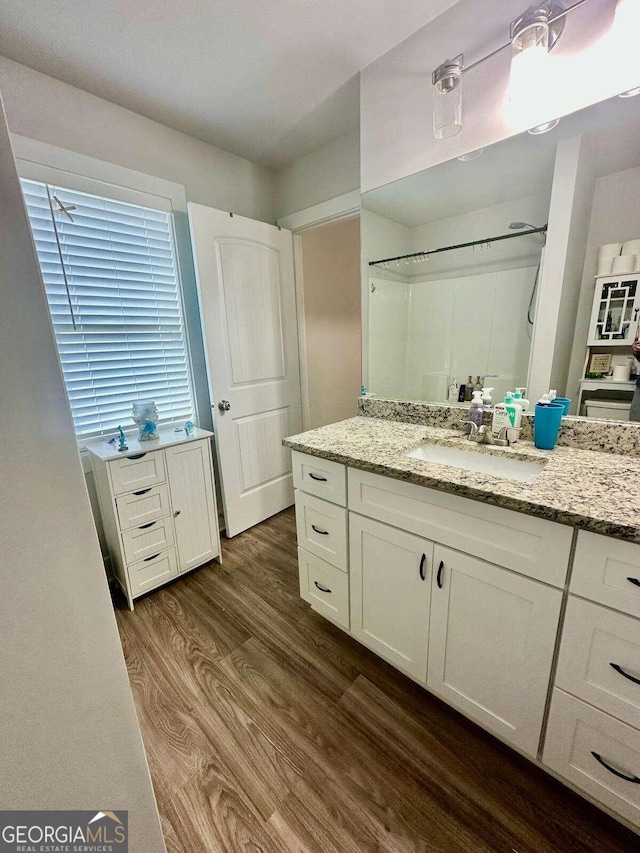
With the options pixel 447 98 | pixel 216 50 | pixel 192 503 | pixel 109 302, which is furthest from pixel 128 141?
pixel 192 503

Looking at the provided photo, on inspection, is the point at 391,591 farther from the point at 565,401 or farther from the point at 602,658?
the point at 565,401

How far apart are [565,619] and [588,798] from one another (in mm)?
557

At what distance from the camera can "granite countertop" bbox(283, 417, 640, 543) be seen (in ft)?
2.57

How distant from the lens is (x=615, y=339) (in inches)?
44.4

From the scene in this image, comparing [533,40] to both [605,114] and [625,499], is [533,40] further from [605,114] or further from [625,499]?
[625,499]

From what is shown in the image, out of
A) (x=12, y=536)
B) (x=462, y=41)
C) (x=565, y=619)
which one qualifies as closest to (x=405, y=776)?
(x=565, y=619)

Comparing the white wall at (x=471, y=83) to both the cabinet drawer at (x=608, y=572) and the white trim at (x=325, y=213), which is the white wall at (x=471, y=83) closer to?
the white trim at (x=325, y=213)

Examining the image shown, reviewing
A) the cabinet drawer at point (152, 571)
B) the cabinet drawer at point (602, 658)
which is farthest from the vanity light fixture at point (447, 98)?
the cabinet drawer at point (152, 571)

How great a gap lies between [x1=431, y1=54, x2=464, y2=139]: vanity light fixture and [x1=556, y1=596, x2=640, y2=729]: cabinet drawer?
1.69m

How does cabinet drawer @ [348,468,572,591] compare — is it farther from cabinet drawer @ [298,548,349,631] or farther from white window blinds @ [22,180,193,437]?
white window blinds @ [22,180,193,437]

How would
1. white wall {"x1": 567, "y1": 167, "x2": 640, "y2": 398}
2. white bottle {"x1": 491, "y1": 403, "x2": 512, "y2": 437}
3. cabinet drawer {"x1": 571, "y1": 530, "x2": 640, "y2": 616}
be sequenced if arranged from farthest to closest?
white bottle {"x1": 491, "y1": 403, "x2": 512, "y2": 437} → white wall {"x1": 567, "y1": 167, "x2": 640, "y2": 398} → cabinet drawer {"x1": 571, "y1": 530, "x2": 640, "y2": 616}

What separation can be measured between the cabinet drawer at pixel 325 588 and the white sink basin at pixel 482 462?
60cm

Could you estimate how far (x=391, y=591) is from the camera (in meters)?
1.21

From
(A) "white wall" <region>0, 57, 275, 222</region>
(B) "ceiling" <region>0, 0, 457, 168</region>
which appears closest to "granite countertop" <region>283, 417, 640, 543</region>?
(B) "ceiling" <region>0, 0, 457, 168</region>
